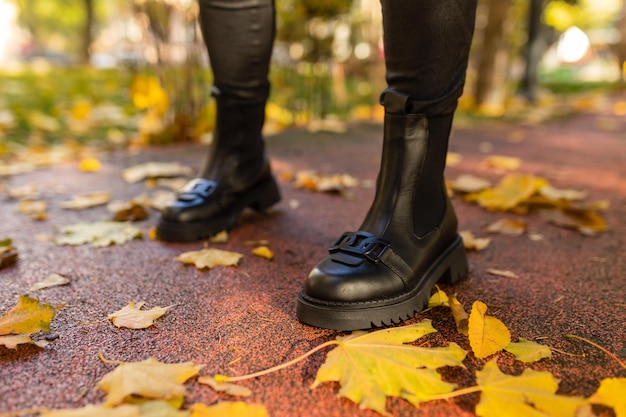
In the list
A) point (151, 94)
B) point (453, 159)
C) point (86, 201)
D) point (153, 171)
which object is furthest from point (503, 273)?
point (151, 94)

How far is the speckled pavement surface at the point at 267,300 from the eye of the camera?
801 millimetres

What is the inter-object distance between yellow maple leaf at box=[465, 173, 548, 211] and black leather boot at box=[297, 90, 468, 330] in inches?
29.9

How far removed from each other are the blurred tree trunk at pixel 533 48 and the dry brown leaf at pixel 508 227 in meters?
6.41

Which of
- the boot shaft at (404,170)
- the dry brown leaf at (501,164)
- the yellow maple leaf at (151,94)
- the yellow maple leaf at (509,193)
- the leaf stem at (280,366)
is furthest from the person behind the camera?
the yellow maple leaf at (151,94)

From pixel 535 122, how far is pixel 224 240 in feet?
14.3

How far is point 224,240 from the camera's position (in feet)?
4.88

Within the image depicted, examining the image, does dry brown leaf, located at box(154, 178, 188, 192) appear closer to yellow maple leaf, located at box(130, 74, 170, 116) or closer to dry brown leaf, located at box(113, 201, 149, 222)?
dry brown leaf, located at box(113, 201, 149, 222)

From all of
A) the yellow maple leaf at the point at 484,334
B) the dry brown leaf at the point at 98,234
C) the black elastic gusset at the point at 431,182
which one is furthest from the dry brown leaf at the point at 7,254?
the yellow maple leaf at the point at 484,334

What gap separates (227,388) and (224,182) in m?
0.86

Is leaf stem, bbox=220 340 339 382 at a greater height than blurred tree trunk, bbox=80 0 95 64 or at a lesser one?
lesser

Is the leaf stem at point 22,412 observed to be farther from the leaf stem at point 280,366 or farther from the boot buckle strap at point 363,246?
the boot buckle strap at point 363,246

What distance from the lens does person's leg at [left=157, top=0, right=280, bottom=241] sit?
4.76ft

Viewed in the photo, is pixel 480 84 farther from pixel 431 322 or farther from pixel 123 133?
pixel 431 322

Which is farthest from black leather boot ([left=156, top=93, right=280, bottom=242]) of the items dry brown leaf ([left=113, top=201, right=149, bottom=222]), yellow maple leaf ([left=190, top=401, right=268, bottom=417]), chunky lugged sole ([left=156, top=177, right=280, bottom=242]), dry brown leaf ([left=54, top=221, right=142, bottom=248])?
yellow maple leaf ([left=190, top=401, right=268, bottom=417])
